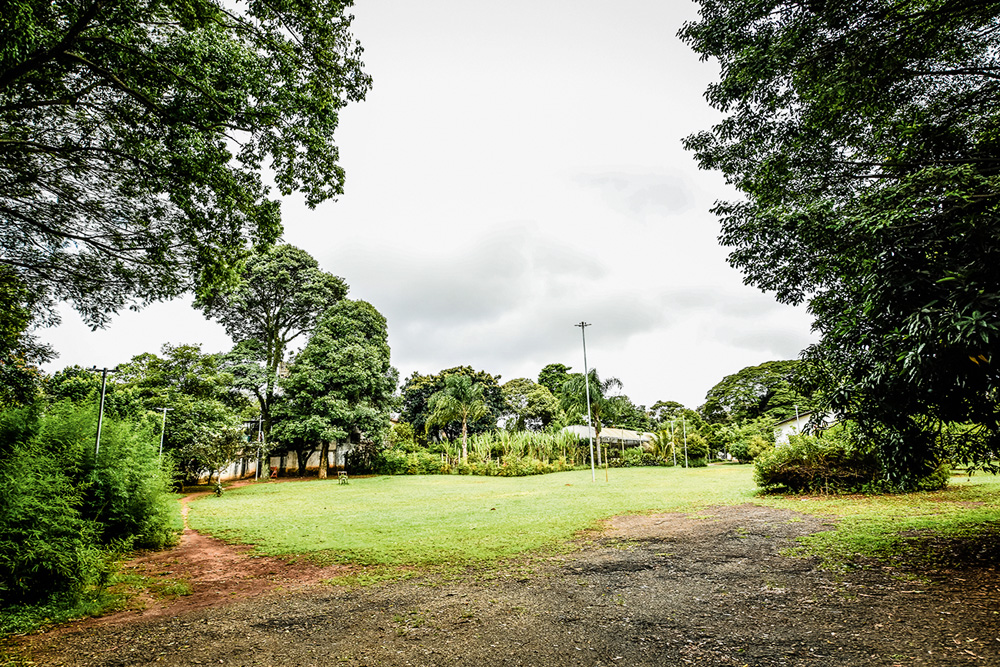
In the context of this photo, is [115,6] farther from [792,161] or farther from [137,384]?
[137,384]

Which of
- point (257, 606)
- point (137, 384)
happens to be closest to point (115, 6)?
point (257, 606)

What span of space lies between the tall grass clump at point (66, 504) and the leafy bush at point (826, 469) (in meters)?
15.0

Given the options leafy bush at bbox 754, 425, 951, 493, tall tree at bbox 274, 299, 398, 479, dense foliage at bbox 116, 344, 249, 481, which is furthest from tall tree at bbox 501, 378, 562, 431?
leafy bush at bbox 754, 425, 951, 493

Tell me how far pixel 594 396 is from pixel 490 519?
1014 inches

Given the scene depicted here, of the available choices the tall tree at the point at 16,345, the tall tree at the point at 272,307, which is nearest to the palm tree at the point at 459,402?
the tall tree at the point at 272,307

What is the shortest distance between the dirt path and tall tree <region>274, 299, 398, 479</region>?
20745mm

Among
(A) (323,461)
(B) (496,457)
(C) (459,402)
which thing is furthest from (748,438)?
(A) (323,461)

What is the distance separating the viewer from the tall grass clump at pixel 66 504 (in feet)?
16.2

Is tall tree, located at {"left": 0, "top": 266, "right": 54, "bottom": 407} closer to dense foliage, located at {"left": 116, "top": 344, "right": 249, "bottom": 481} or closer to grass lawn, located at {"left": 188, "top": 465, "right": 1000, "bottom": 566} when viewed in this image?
grass lawn, located at {"left": 188, "top": 465, "right": 1000, "bottom": 566}

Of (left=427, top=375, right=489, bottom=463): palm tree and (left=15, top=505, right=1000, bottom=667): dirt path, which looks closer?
(left=15, top=505, right=1000, bottom=667): dirt path

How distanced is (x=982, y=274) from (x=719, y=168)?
4.93 metres

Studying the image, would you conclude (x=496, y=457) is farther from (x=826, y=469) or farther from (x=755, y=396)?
(x=755, y=396)

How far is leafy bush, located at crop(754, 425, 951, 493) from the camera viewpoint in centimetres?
1244

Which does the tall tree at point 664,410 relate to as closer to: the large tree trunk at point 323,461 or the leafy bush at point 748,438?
the leafy bush at point 748,438
